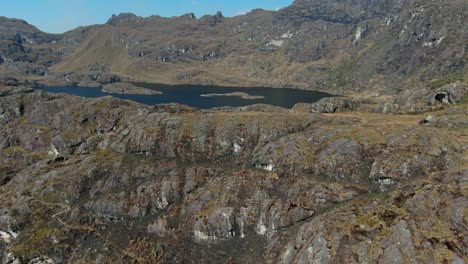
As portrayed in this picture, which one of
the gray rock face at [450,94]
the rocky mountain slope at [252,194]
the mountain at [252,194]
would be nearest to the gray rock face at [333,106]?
the rocky mountain slope at [252,194]

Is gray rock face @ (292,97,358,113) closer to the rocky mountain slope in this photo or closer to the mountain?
the rocky mountain slope

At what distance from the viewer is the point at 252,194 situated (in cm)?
10938

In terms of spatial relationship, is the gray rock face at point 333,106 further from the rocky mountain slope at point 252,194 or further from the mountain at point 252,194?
the mountain at point 252,194

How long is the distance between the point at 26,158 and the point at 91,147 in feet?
180

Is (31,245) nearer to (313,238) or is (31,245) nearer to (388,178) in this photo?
(313,238)

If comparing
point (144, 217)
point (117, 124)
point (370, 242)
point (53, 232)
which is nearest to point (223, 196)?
point (144, 217)

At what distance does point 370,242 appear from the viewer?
8012cm

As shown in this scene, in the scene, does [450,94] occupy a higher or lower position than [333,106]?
higher

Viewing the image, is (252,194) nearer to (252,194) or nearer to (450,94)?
(252,194)

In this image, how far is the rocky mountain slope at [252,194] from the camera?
82.6 metres

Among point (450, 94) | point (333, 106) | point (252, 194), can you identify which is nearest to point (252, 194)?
point (252, 194)

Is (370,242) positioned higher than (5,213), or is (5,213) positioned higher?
(370,242)

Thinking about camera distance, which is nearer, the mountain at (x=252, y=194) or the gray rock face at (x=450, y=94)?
the mountain at (x=252, y=194)

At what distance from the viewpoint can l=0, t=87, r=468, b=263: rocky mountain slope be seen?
82562 millimetres
